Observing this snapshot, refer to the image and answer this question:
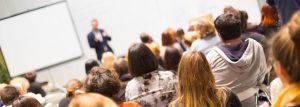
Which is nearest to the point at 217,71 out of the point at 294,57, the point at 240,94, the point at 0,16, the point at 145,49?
the point at 240,94

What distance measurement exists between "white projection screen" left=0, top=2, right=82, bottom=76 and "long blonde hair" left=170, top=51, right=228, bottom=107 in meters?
6.97

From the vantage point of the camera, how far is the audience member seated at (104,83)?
104 inches

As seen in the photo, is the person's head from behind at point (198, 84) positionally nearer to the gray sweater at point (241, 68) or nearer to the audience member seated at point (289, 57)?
the gray sweater at point (241, 68)

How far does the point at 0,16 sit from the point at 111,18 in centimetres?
232

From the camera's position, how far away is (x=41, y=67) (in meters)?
9.09

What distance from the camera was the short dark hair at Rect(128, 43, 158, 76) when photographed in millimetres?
3084

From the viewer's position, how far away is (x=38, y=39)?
909 cm

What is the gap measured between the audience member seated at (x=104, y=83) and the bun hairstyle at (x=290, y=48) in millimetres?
1421

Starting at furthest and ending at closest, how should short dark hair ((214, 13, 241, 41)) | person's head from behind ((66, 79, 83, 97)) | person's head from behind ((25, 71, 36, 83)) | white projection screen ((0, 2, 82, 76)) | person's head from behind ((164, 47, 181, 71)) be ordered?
1. white projection screen ((0, 2, 82, 76))
2. person's head from behind ((25, 71, 36, 83))
3. person's head from behind ((164, 47, 181, 71))
4. person's head from behind ((66, 79, 83, 97))
5. short dark hair ((214, 13, 241, 41))

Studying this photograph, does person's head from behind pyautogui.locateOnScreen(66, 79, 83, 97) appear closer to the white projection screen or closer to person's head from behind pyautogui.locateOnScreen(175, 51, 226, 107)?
person's head from behind pyautogui.locateOnScreen(175, 51, 226, 107)

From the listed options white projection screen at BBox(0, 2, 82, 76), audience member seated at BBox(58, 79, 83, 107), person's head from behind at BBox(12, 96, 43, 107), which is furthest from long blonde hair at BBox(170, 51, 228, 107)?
white projection screen at BBox(0, 2, 82, 76)

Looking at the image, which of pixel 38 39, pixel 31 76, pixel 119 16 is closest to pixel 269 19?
pixel 31 76

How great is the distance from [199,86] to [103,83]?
0.65 meters

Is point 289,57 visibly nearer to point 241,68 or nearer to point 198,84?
point 198,84
